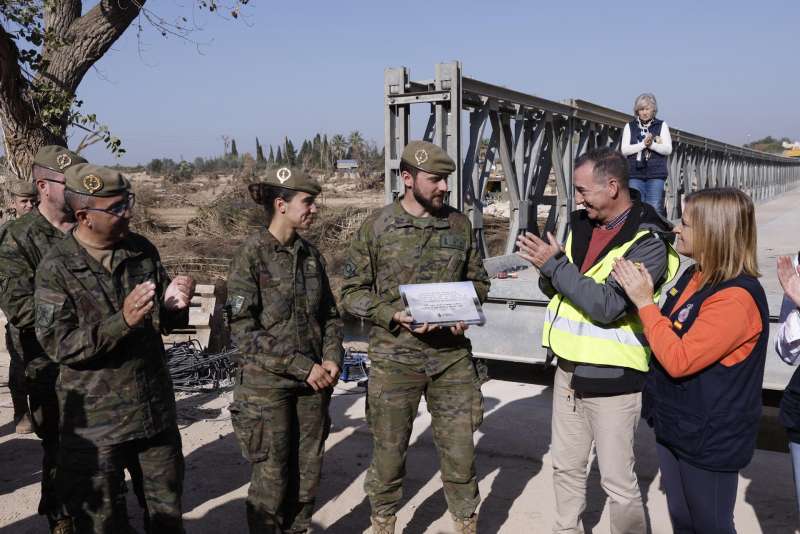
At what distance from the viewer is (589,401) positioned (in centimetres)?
294

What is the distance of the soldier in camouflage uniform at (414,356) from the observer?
329 centimetres

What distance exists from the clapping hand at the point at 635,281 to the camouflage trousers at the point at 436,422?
1001mm

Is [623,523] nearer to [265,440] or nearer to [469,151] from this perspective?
[265,440]

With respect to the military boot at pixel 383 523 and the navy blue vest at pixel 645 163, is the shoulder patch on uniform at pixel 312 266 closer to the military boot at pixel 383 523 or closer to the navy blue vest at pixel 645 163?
the military boot at pixel 383 523

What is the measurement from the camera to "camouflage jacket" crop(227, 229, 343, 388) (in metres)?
3.02

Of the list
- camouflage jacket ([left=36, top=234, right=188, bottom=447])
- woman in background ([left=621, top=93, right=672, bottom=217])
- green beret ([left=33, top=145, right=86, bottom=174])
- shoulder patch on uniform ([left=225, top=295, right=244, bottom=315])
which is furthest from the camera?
woman in background ([left=621, top=93, right=672, bottom=217])

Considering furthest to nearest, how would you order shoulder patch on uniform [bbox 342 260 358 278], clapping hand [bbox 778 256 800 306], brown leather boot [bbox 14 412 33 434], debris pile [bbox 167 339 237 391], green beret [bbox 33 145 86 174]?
debris pile [bbox 167 339 237 391] < brown leather boot [bbox 14 412 33 434] < green beret [bbox 33 145 86 174] < shoulder patch on uniform [bbox 342 260 358 278] < clapping hand [bbox 778 256 800 306]

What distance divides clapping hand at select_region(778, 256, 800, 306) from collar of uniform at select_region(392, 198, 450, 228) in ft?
4.73

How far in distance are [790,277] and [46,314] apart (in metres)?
2.74

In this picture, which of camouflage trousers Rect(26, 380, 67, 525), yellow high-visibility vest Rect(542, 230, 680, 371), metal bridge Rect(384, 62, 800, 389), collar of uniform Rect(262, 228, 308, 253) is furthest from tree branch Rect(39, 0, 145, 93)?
yellow high-visibility vest Rect(542, 230, 680, 371)

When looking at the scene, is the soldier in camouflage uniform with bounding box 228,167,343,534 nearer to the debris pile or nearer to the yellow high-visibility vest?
the yellow high-visibility vest

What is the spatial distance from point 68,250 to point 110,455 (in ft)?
2.67

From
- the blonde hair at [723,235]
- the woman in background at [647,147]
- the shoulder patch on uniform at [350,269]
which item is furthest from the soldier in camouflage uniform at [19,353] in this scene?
the woman in background at [647,147]

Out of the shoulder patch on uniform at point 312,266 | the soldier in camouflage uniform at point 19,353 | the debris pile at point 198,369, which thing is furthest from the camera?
the debris pile at point 198,369
